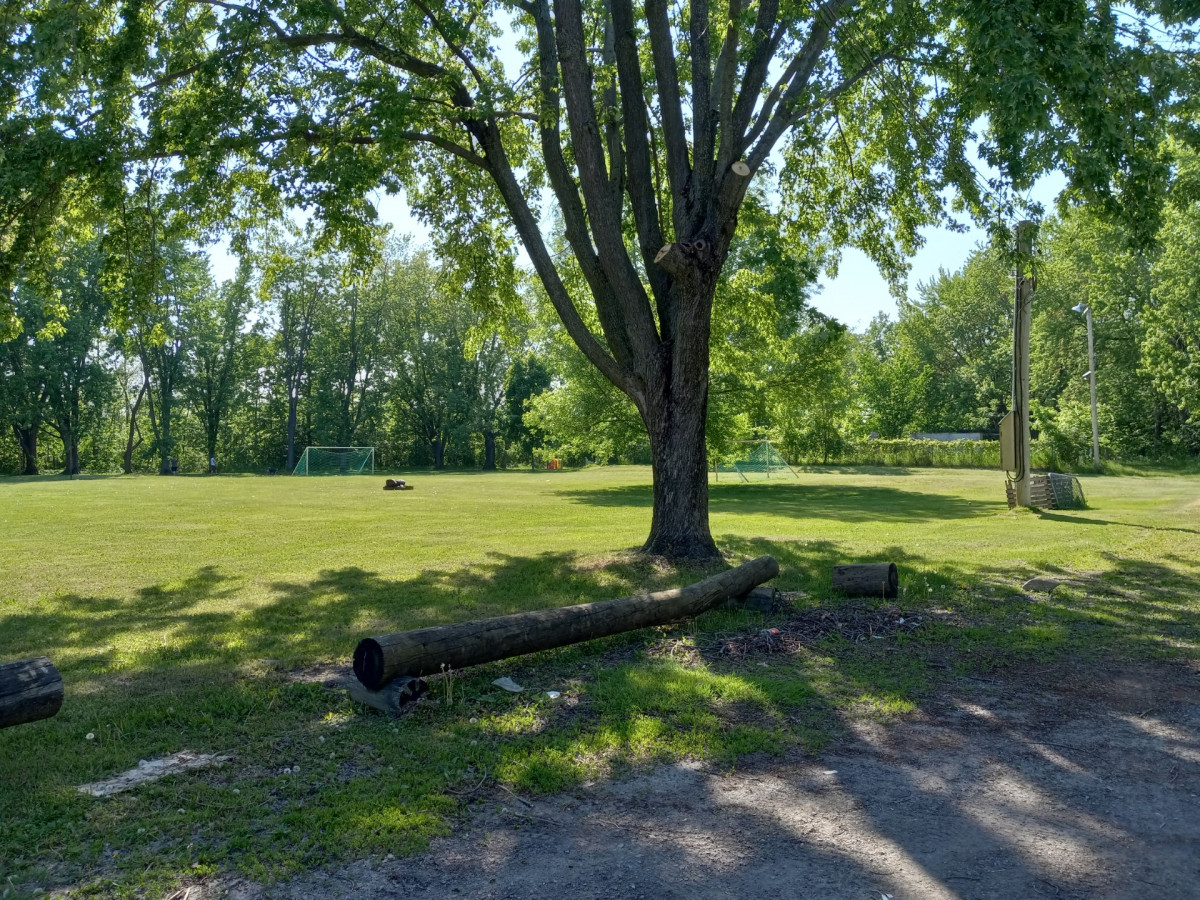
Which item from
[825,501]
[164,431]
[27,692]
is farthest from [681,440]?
[164,431]

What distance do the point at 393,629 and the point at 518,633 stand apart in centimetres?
249

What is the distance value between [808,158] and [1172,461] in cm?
3913

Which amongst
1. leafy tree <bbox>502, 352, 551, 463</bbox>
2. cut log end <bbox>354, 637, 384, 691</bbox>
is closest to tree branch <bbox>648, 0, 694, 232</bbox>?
cut log end <bbox>354, 637, 384, 691</bbox>

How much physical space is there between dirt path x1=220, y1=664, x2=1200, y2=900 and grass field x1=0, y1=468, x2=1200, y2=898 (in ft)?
1.06

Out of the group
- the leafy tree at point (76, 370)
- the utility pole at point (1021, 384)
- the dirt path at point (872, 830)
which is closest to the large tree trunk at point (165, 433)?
the leafy tree at point (76, 370)

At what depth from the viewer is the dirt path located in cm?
346

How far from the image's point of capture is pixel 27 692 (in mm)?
4398

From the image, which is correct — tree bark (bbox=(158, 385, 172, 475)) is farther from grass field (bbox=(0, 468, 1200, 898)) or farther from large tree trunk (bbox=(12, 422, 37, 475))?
grass field (bbox=(0, 468, 1200, 898))

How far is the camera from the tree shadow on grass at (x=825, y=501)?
2130 centimetres

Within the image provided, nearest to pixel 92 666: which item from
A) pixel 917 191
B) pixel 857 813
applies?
pixel 857 813

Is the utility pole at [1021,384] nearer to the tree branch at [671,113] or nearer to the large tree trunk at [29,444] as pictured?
the tree branch at [671,113]

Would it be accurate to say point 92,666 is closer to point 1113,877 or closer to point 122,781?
point 122,781

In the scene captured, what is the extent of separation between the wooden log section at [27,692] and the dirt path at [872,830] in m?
1.82

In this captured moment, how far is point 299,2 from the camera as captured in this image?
1059 centimetres
